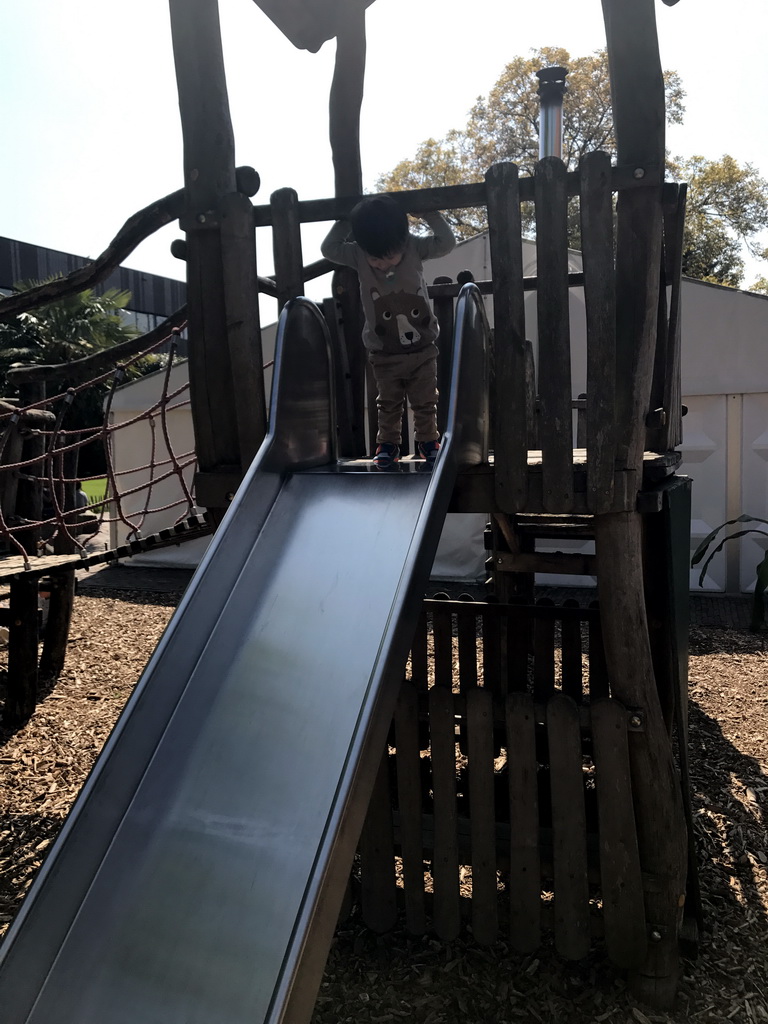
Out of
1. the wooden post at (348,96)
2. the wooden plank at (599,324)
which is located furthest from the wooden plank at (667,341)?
the wooden post at (348,96)

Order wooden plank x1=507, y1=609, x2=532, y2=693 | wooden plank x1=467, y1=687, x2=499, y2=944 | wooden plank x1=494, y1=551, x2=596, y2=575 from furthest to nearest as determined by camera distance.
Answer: wooden plank x1=494, y1=551, x2=596, y2=575 → wooden plank x1=507, y1=609, x2=532, y2=693 → wooden plank x1=467, y1=687, x2=499, y2=944

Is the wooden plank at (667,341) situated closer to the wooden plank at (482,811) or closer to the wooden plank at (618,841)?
the wooden plank at (618,841)

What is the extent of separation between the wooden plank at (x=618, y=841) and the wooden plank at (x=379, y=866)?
0.79 meters

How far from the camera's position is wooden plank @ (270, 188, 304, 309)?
2707 millimetres

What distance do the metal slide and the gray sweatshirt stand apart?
1.72 feet

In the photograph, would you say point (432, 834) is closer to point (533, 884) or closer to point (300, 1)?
point (533, 884)

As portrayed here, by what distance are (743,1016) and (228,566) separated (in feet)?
7.18

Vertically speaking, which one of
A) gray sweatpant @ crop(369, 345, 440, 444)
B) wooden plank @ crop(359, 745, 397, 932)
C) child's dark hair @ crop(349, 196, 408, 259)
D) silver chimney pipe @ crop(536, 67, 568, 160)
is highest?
silver chimney pipe @ crop(536, 67, 568, 160)

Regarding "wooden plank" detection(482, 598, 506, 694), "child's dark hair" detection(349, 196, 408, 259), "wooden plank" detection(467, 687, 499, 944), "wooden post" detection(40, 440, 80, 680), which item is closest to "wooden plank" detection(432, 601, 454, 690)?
"wooden plank" detection(482, 598, 506, 694)

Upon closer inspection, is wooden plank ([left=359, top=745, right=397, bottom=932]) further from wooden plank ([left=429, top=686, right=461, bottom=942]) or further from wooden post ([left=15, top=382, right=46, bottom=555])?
wooden post ([left=15, top=382, right=46, bottom=555])

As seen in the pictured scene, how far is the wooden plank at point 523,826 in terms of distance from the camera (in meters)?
2.78

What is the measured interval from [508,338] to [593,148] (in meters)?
25.3

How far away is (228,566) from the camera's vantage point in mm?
2277

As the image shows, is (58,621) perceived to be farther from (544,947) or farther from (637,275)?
(637,275)
